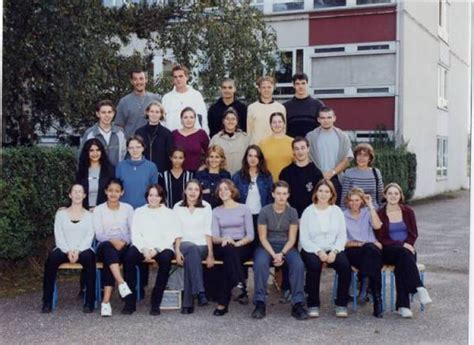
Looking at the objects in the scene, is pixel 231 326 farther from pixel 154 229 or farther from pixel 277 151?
pixel 277 151

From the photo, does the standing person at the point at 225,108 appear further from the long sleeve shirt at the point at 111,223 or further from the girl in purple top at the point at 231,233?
the long sleeve shirt at the point at 111,223

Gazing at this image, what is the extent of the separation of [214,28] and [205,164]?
4533mm

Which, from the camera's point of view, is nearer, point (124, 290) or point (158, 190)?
point (124, 290)

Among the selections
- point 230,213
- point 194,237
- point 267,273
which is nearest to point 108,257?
point 194,237

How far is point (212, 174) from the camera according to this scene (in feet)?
19.8

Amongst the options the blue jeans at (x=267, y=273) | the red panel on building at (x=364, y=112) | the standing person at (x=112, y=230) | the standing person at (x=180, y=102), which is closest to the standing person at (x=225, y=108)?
the standing person at (x=180, y=102)

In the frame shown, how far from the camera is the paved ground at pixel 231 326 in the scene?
481 centimetres

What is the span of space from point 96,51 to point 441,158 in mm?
9045

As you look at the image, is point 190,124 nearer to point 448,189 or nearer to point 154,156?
point 154,156

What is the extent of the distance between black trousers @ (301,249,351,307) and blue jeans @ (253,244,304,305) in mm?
72

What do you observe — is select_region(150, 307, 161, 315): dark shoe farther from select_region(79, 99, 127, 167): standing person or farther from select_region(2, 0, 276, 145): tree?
select_region(2, 0, 276, 145): tree

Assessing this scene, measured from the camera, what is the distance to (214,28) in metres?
10.1

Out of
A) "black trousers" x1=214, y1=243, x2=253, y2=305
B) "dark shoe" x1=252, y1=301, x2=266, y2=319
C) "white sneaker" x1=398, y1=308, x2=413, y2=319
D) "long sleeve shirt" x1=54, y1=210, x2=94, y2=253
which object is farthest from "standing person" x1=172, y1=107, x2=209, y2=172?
"white sneaker" x1=398, y1=308, x2=413, y2=319

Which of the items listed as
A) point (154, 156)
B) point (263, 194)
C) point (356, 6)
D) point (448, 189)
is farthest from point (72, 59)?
point (356, 6)
